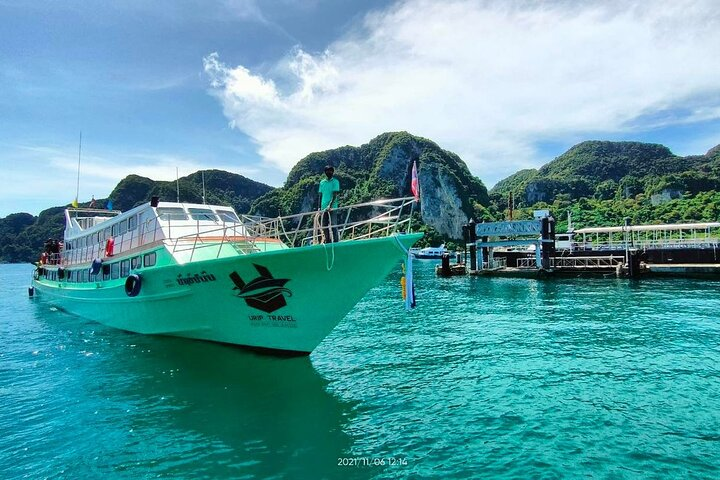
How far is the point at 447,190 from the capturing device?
132 meters

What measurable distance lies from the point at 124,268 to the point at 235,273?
7815mm

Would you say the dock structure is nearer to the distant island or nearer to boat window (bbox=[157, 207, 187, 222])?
boat window (bbox=[157, 207, 187, 222])

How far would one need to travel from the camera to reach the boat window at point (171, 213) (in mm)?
15000

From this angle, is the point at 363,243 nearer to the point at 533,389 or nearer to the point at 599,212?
the point at 533,389

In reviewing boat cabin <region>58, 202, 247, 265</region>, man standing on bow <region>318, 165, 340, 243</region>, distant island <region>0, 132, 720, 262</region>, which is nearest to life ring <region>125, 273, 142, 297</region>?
→ boat cabin <region>58, 202, 247, 265</region>

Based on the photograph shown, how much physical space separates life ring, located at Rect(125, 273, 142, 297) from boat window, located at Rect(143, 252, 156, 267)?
21.8 inches

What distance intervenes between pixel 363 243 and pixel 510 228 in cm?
3520

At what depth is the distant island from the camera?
103812mm

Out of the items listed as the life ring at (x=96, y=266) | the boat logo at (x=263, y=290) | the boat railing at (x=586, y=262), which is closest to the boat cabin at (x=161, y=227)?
the life ring at (x=96, y=266)

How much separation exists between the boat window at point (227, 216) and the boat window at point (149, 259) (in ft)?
9.36

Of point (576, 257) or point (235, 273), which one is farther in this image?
point (576, 257)

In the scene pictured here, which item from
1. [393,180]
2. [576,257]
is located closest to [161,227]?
[576,257]
